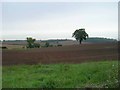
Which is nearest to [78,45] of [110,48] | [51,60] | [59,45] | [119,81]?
[59,45]

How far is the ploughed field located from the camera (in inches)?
848

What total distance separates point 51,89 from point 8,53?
67.9ft

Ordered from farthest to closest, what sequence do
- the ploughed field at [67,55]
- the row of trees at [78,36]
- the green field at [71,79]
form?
1. the row of trees at [78,36]
2. the ploughed field at [67,55]
3. the green field at [71,79]

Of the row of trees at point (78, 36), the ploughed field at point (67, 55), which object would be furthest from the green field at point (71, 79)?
the row of trees at point (78, 36)

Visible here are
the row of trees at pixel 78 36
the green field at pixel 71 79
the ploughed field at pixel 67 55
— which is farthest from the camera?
the row of trees at pixel 78 36

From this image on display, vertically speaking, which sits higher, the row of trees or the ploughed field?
the row of trees

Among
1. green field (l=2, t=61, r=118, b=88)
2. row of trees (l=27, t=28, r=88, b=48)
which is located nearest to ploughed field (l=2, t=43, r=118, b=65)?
row of trees (l=27, t=28, r=88, b=48)

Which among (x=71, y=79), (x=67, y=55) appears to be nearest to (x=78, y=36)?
(x=67, y=55)

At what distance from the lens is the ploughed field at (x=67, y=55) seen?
2155cm

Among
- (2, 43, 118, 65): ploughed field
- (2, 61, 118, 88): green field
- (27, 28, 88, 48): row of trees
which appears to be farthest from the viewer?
(27, 28, 88, 48): row of trees

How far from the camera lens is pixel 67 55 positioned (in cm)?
2534

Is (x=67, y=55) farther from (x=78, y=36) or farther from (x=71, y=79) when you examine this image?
(x=71, y=79)

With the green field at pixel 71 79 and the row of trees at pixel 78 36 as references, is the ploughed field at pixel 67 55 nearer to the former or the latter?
the row of trees at pixel 78 36

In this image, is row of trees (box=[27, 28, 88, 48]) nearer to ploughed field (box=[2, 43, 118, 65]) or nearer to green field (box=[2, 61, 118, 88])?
ploughed field (box=[2, 43, 118, 65])
